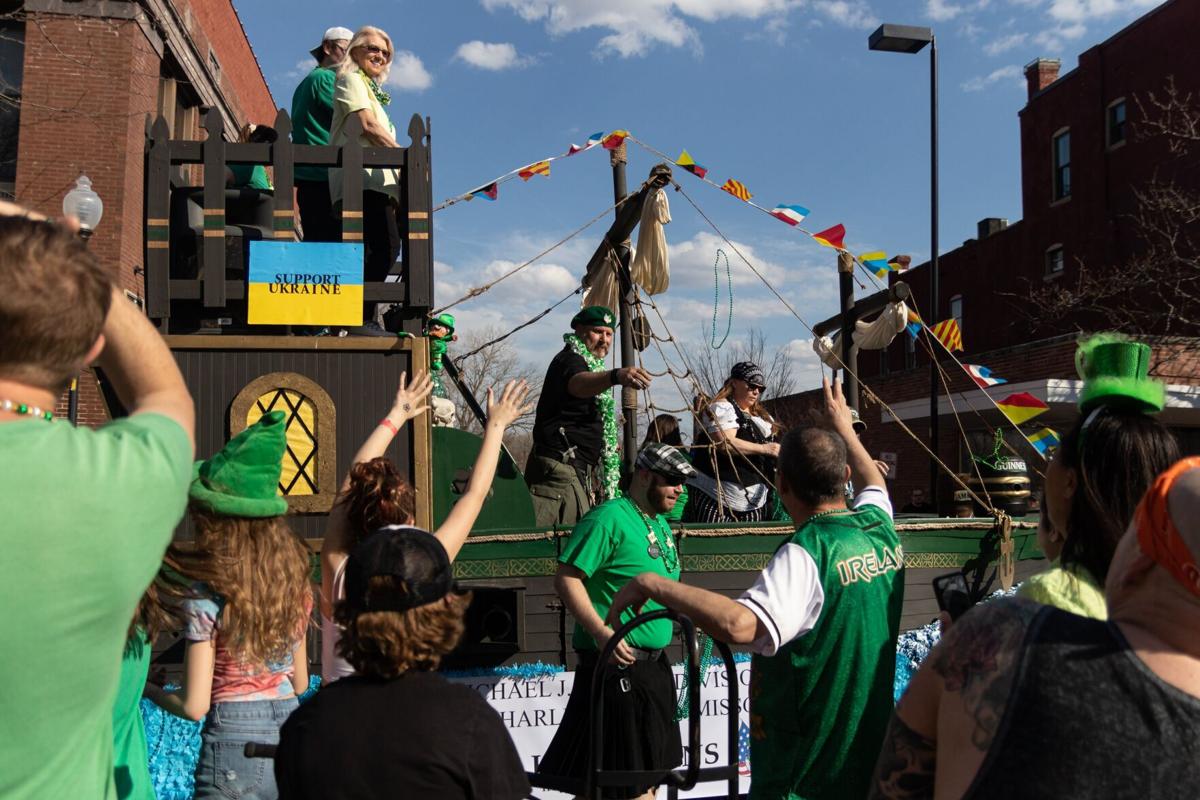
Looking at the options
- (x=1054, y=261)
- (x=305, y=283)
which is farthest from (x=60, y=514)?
(x=1054, y=261)

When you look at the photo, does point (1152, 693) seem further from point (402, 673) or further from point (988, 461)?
point (988, 461)

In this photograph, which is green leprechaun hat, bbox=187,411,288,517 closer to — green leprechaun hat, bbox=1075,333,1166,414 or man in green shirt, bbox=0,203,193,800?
man in green shirt, bbox=0,203,193,800

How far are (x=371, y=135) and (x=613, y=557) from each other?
345 centimetres

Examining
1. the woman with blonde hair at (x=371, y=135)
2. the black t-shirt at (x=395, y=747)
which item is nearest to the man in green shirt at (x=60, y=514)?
the black t-shirt at (x=395, y=747)

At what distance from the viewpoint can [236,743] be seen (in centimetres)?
282

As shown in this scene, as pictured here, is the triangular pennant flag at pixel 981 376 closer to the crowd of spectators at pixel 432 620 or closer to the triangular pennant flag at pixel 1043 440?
the triangular pennant flag at pixel 1043 440

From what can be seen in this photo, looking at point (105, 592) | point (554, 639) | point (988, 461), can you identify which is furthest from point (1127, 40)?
point (105, 592)

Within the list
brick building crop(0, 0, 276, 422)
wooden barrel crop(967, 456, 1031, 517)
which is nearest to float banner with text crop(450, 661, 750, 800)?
wooden barrel crop(967, 456, 1031, 517)

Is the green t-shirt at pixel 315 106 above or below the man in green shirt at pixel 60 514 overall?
above

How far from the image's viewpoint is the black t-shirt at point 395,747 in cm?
189

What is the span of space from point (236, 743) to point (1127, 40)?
93.8 feet

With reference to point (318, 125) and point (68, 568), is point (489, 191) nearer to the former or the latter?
point (318, 125)

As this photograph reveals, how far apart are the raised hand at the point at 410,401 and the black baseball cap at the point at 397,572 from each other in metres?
1.16

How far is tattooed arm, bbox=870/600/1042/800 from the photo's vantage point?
1406mm
